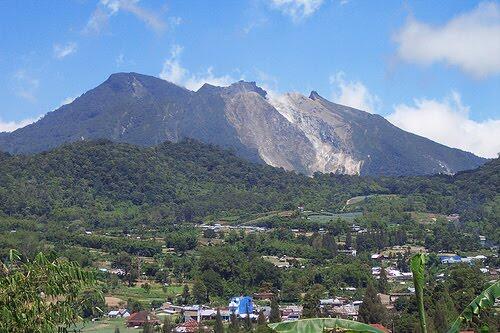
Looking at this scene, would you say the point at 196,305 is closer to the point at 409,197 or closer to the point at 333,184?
the point at 409,197

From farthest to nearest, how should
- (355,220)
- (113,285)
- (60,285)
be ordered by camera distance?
(355,220) < (113,285) < (60,285)

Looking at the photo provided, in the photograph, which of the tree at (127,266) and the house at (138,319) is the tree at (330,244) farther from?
the house at (138,319)

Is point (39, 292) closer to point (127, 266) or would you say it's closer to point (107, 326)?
point (107, 326)

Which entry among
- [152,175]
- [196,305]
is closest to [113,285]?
[196,305]

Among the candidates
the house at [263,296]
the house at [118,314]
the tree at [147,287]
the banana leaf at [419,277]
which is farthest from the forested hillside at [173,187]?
the banana leaf at [419,277]

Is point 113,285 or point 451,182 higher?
point 451,182

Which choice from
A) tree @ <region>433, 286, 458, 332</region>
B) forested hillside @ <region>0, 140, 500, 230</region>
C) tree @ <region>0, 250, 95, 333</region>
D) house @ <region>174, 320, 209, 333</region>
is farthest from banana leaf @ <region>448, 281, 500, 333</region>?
forested hillside @ <region>0, 140, 500, 230</region>
